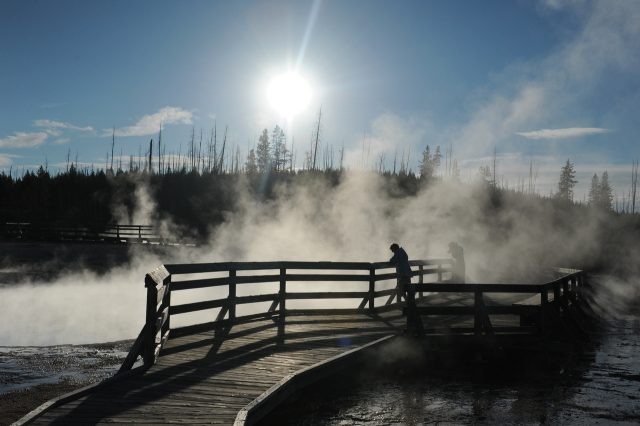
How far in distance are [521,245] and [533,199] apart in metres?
19.0

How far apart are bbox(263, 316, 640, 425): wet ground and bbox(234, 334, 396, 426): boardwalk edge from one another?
1.14 feet

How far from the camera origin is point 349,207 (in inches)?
1689

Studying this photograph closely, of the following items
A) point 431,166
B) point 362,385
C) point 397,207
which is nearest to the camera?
point 362,385

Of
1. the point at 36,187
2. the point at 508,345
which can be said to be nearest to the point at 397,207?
the point at 508,345

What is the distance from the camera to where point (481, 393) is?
9.02 m

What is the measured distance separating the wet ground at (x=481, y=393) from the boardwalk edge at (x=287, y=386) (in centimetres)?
35

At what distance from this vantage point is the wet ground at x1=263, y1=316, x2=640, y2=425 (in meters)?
7.62

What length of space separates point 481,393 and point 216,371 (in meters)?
4.23

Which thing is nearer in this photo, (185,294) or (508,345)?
(508,345)

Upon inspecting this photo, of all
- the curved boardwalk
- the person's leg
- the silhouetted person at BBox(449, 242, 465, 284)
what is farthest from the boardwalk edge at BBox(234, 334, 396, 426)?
the silhouetted person at BBox(449, 242, 465, 284)

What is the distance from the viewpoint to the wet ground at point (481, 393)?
25.0 ft

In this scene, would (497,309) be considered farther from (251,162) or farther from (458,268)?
(251,162)

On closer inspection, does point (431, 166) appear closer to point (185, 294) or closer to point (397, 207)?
point (397, 207)

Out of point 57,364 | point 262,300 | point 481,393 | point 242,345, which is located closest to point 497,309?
point 481,393
